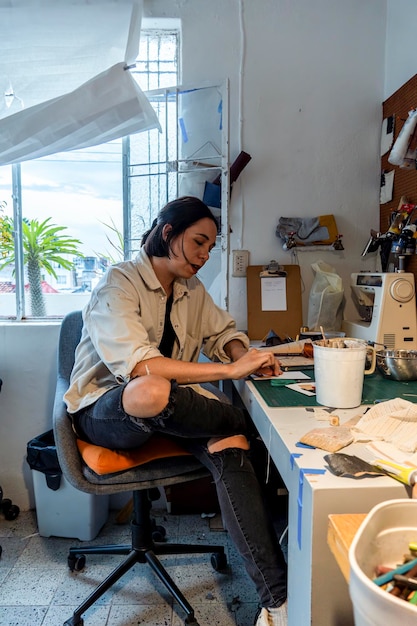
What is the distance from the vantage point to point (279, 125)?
2.10 metres

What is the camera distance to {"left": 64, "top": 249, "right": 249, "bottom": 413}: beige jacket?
1.27 metres

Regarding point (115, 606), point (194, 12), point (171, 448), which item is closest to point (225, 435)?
point (171, 448)

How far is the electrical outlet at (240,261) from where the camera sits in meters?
2.12

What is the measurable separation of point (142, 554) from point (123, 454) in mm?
430

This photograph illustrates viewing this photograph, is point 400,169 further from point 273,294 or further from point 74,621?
point 74,621

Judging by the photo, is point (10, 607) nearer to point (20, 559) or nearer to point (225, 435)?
point (20, 559)

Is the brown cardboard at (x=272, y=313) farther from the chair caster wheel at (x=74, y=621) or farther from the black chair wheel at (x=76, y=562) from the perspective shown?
the chair caster wheel at (x=74, y=621)

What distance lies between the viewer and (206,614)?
1.43m

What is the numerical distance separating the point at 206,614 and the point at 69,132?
1782 mm

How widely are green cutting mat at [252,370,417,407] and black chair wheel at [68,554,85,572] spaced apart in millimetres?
918

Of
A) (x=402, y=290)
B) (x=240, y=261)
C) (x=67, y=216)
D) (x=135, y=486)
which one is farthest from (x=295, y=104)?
(x=135, y=486)

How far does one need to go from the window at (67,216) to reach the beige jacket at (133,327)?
0.65 meters

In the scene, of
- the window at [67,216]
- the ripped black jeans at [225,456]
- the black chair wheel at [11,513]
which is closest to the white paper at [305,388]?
the ripped black jeans at [225,456]

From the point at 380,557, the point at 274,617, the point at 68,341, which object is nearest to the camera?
the point at 380,557
